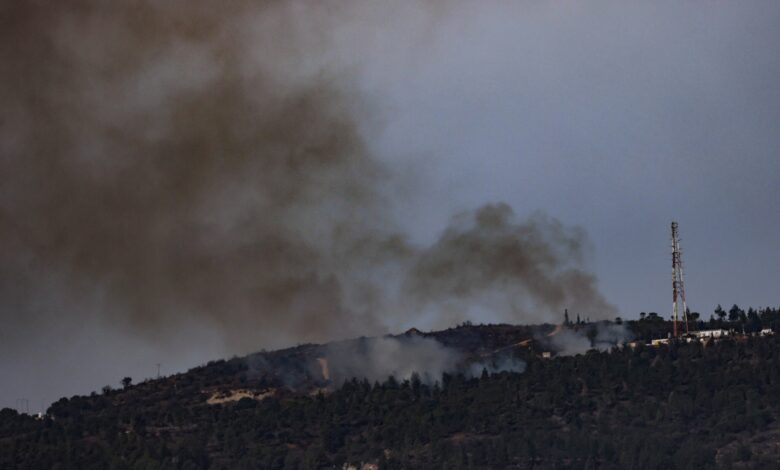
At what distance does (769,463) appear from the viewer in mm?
198500

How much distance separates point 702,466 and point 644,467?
6178 mm

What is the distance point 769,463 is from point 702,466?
7.06 m

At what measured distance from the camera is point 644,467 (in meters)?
200

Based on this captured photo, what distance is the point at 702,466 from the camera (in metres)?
199

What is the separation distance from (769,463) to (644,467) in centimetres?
1322
